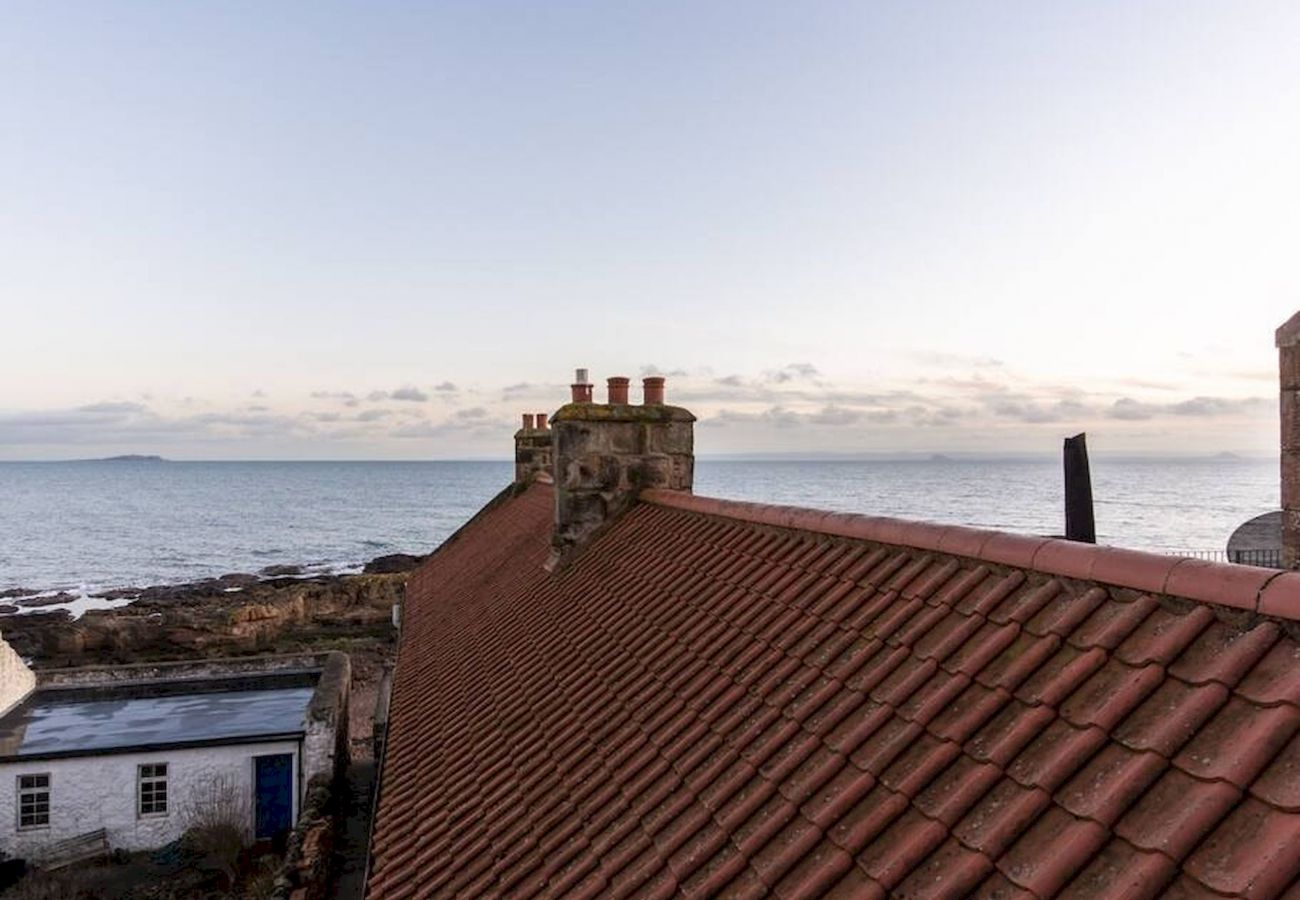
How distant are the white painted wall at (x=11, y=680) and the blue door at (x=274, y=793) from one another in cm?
688

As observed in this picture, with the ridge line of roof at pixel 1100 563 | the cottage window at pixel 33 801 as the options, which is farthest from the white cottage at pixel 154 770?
the ridge line of roof at pixel 1100 563

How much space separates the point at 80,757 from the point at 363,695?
1784 centimetres

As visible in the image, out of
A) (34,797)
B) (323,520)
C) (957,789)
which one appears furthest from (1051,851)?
(323,520)

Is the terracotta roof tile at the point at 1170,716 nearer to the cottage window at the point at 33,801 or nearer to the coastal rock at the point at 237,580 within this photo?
the cottage window at the point at 33,801

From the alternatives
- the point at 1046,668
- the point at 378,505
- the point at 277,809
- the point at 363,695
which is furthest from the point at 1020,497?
the point at 1046,668

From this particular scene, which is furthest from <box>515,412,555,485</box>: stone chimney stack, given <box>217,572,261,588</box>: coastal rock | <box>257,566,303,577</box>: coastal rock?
<box>257,566,303,577</box>: coastal rock

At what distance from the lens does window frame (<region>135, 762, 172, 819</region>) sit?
54.6 ft

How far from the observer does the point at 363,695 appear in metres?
33.8

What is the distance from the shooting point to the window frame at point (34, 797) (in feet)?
53.1

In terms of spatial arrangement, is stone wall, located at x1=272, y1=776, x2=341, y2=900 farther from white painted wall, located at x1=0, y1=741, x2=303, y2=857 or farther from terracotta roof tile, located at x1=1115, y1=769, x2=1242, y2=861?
terracotta roof tile, located at x1=1115, y1=769, x2=1242, y2=861

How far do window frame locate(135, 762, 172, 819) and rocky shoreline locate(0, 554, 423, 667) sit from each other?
71.0 ft

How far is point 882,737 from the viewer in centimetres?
362

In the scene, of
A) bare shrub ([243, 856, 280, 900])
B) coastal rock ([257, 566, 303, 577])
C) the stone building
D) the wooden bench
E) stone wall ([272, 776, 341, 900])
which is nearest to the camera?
the stone building

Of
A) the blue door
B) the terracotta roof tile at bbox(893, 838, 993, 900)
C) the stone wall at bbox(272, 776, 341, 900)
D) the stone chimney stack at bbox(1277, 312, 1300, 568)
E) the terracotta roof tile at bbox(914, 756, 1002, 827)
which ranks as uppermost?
the stone chimney stack at bbox(1277, 312, 1300, 568)
